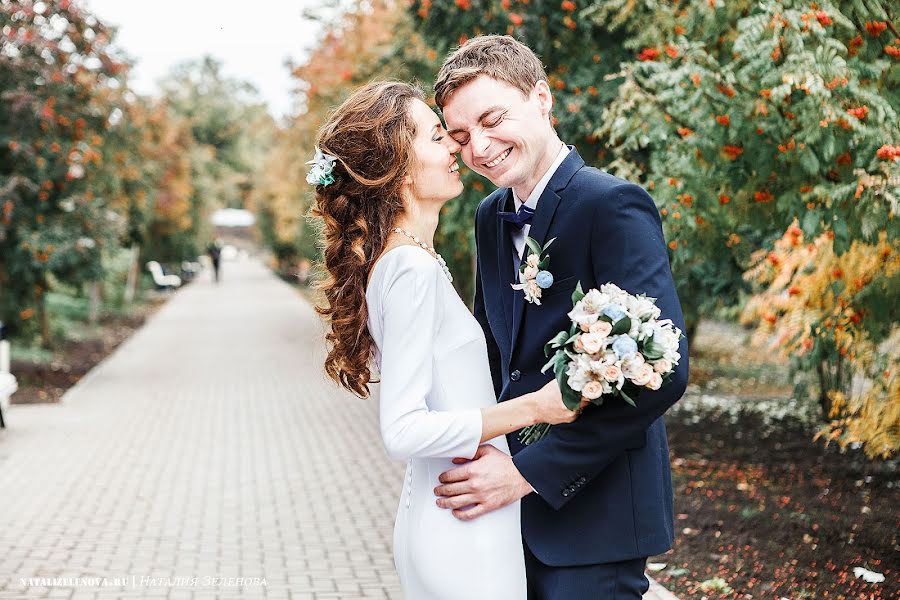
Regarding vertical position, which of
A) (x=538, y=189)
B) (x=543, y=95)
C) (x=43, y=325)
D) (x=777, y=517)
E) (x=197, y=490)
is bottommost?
(x=43, y=325)

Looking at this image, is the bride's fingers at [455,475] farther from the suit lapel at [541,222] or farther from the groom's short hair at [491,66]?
the groom's short hair at [491,66]

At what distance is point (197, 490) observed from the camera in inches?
333

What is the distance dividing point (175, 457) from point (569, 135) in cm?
495

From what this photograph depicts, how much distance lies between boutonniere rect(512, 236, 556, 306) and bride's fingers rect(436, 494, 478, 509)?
1.62ft

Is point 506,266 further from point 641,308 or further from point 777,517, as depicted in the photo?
point 777,517

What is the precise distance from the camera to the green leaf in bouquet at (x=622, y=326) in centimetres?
208

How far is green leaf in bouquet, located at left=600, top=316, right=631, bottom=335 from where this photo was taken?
2.08 meters

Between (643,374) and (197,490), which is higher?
(643,374)

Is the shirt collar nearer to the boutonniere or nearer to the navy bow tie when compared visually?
the navy bow tie

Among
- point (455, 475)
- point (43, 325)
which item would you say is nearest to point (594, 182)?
point (455, 475)

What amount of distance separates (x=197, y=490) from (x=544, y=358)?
6.60m

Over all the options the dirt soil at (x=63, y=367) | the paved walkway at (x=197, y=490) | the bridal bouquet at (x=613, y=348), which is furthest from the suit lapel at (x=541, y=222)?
the dirt soil at (x=63, y=367)

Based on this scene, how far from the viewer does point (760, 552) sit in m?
6.29

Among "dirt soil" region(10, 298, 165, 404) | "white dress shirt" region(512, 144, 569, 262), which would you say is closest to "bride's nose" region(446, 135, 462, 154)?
"white dress shirt" region(512, 144, 569, 262)
